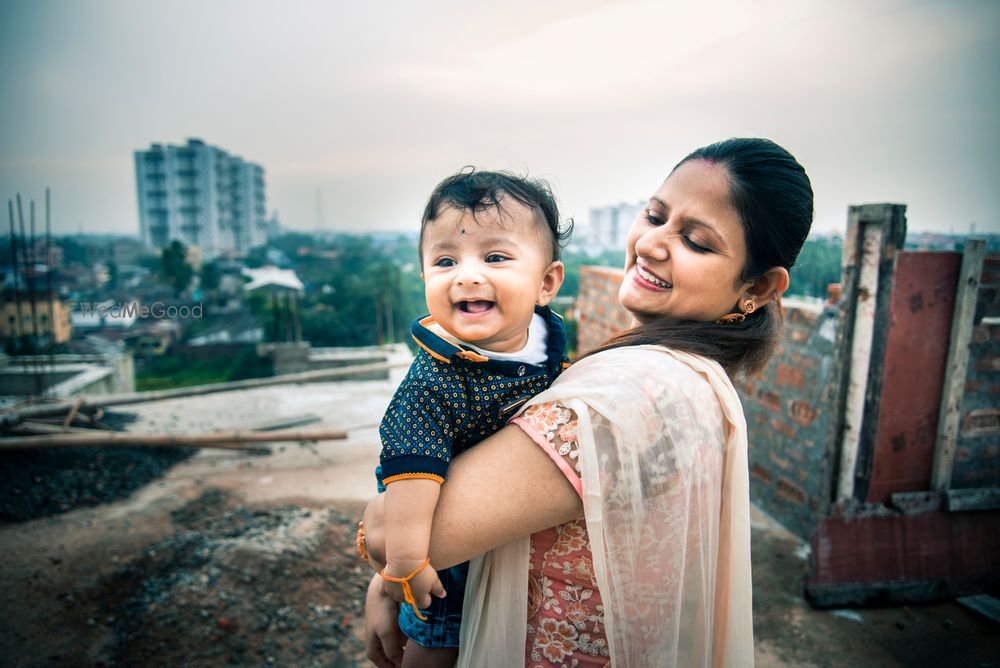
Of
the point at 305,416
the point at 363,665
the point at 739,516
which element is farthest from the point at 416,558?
the point at 305,416

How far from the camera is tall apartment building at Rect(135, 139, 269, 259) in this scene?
150 ft

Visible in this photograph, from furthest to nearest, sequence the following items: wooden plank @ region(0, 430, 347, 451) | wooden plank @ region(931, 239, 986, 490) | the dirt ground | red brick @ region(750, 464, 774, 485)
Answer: wooden plank @ region(0, 430, 347, 451) → red brick @ region(750, 464, 774, 485) → wooden plank @ region(931, 239, 986, 490) → the dirt ground

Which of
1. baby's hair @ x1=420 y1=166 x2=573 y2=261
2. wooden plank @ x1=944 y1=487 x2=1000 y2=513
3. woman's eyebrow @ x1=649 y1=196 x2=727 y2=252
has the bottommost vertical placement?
wooden plank @ x1=944 y1=487 x2=1000 y2=513

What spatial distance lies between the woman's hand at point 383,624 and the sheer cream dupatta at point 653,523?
0.26 meters

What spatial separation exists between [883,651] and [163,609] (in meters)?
4.17

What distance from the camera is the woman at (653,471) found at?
101cm

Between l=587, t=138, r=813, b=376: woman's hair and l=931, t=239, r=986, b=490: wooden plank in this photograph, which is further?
l=931, t=239, r=986, b=490: wooden plank

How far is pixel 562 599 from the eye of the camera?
111cm

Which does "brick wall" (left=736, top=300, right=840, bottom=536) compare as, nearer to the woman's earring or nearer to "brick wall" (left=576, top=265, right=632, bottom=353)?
"brick wall" (left=576, top=265, right=632, bottom=353)

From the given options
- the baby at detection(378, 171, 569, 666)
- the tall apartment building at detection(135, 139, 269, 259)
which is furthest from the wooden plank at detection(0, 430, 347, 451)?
the tall apartment building at detection(135, 139, 269, 259)

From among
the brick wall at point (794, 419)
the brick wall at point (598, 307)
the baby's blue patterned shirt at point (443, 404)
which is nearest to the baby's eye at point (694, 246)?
the baby's blue patterned shirt at point (443, 404)

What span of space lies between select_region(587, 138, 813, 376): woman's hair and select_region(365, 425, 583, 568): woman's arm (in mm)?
397

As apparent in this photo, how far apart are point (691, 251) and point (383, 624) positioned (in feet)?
3.99

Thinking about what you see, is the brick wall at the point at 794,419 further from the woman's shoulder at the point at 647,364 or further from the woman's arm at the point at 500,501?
the woman's arm at the point at 500,501
